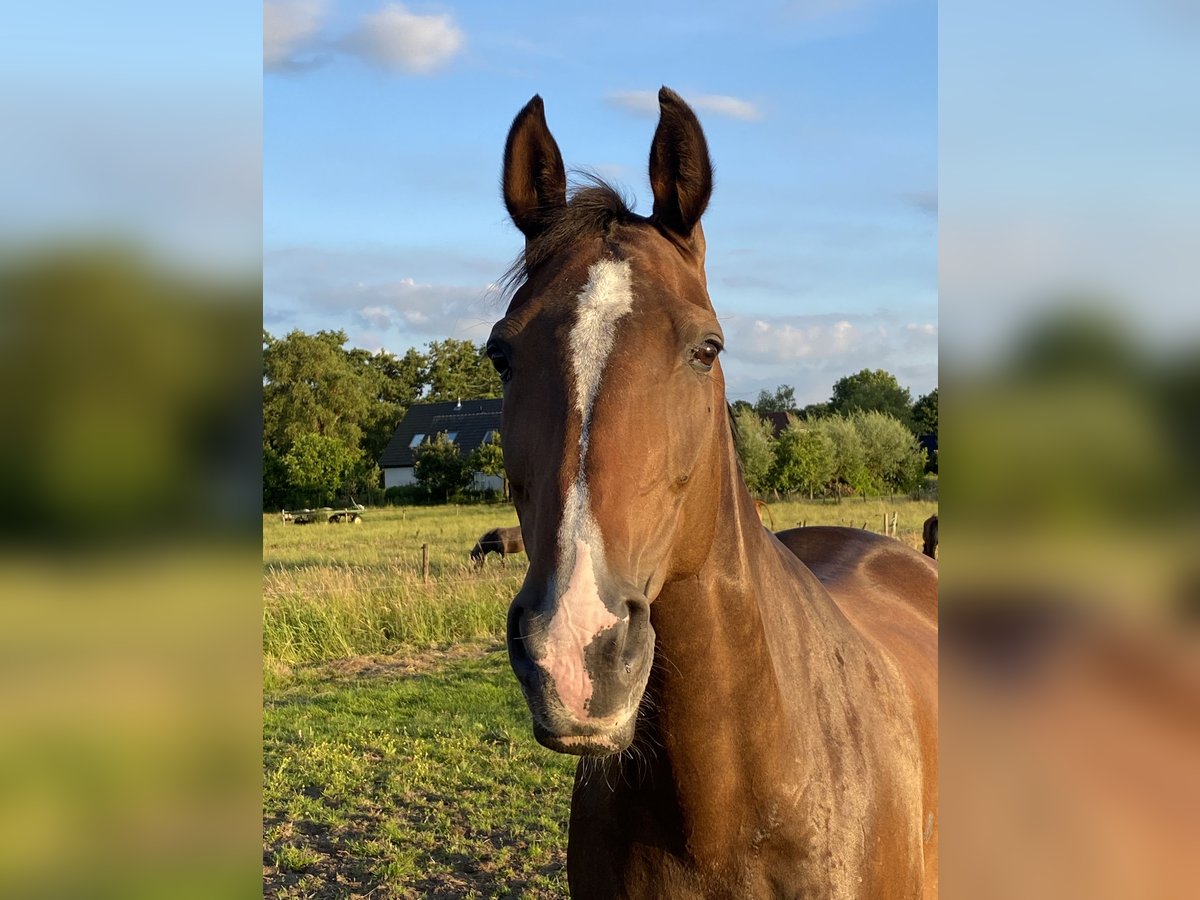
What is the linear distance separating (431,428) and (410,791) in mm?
51894

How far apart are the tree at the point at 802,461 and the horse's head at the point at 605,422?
35242 mm

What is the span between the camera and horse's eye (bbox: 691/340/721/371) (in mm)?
2092

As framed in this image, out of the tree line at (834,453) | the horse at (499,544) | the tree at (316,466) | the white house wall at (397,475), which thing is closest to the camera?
the horse at (499,544)

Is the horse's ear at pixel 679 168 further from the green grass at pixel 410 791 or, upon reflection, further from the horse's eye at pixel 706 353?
the green grass at pixel 410 791

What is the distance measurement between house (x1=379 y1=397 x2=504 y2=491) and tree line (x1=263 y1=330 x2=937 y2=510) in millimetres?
900

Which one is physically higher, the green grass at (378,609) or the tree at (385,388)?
the tree at (385,388)

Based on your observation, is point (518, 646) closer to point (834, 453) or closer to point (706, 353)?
point (706, 353)

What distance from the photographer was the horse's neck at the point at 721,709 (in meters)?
2.27

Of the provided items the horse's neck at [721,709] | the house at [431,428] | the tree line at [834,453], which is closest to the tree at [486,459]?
the house at [431,428]

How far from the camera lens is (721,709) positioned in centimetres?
228
